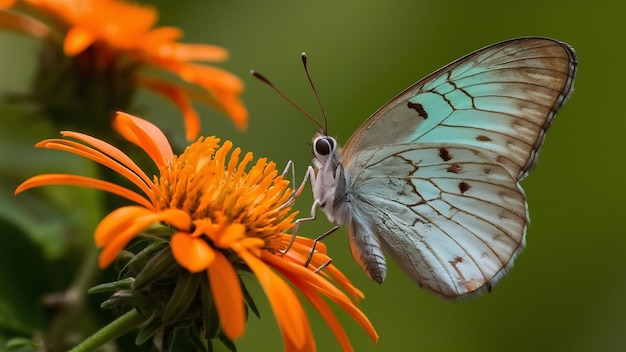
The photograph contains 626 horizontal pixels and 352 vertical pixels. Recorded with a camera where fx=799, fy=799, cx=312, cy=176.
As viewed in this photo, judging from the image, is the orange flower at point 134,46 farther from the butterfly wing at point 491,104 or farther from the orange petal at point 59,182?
the orange petal at point 59,182

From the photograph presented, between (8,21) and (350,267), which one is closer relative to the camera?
(8,21)

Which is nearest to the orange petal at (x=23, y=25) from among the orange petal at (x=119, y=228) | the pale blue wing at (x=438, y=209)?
the pale blue wing at (x=438, y=209)

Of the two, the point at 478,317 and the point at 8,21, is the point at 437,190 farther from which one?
the point at 478,317

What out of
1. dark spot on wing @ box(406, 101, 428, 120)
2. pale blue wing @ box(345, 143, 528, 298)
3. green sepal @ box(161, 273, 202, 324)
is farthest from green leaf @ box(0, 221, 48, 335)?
dark spot on wing @ box(406, 101, 428, 120)

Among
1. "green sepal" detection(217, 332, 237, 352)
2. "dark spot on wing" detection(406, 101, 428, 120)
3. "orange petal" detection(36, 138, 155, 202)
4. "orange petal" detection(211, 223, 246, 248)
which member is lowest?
"green sepal" detection(217, 332, 237, 352)

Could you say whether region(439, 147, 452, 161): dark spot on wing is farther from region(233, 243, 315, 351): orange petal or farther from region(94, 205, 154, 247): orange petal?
region(94, 205, 154, 247): orange petal

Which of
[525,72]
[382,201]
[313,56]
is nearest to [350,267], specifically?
[313,56]
